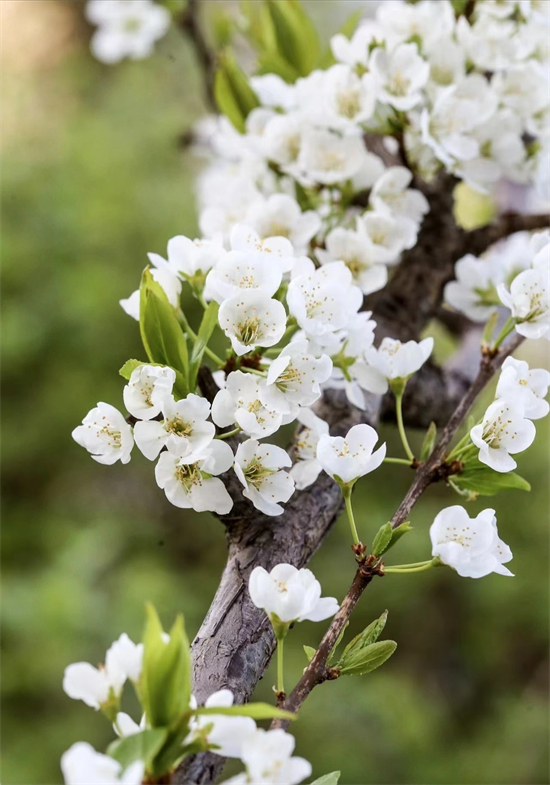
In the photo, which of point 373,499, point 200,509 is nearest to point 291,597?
point 200,509

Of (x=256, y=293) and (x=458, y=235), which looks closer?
(x=256, y=293)

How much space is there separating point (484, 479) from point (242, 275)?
0.19 m

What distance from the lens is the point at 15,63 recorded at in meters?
1.74

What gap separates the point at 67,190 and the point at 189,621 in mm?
864

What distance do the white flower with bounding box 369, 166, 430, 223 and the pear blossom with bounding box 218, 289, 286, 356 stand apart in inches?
8.5

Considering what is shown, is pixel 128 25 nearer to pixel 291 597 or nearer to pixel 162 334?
pixel 162 334

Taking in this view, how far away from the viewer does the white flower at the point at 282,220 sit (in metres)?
0.54

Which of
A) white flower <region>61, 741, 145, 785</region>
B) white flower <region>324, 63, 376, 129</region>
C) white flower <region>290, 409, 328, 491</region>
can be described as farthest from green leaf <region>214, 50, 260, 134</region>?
white flower <region>61, 741, 145, 785</region>

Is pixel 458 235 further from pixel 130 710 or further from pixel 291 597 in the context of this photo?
pixel 130 710

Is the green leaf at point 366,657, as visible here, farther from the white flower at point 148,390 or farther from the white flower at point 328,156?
the white flower at point 328,156

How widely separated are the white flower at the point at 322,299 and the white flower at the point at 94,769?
0.73 feet

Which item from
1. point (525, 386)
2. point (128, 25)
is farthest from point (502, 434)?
point (128, 25)

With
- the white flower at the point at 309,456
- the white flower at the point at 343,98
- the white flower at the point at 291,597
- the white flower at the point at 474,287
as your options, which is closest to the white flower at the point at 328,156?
the white flower at the point at 343,98

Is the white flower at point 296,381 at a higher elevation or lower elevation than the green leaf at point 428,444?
higher
